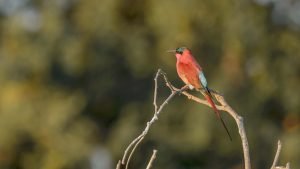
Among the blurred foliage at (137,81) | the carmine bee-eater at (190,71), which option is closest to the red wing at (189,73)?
the carmine bee-eater at (190,71)

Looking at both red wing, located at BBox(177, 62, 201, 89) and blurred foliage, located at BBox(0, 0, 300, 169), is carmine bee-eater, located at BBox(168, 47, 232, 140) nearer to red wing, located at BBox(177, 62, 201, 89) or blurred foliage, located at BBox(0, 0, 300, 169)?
red wing, located at BBox(177, 62, 201, 89)

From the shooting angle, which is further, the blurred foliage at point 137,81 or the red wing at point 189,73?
the blurred foliage at point 137,81

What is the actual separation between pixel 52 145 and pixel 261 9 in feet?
10.4

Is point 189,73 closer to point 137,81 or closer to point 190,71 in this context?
point 190,71

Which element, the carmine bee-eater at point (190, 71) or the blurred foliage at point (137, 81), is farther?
the blurred foliage at point (137, 81)

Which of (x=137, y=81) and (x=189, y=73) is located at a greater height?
(x=189, y=73)

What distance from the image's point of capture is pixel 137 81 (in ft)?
47.7

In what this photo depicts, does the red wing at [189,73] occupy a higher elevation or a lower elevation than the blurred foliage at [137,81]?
higher

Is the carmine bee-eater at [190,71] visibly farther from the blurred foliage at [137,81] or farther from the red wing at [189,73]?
the blurred foliage at [137,81]

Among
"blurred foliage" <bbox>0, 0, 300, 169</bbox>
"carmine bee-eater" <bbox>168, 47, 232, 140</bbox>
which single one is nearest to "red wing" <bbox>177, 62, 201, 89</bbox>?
"carmine bee-eater" <bbox>168, 47, 232, 140</bbox>

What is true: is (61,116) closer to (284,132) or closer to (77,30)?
(77,30)

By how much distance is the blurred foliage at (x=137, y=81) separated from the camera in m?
13.6

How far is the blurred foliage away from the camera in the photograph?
13.6m

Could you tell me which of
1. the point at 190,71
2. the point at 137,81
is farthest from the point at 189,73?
the point at 137,81
